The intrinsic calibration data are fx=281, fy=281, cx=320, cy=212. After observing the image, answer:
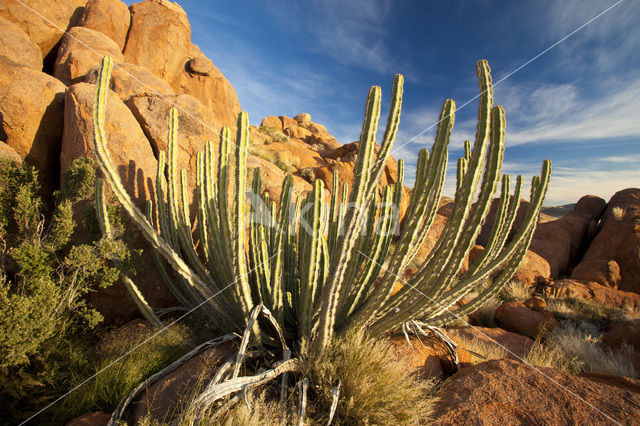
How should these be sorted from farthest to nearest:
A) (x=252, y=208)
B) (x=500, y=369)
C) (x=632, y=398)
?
(x=252, y=208)
(x=500, y=369)
(x=632, y=398)

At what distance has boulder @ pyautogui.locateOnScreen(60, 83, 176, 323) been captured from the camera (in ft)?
13.3

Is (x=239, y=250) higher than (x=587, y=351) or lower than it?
higher

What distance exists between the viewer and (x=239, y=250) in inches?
103

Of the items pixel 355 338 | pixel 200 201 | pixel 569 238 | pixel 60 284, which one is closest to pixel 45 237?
pixel 60 284

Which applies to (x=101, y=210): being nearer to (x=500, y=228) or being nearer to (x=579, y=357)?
(x=500, y=228)

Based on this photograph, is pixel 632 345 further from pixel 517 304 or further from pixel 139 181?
pixel 139 181

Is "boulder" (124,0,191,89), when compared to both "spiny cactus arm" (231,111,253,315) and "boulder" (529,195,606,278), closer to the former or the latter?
"spiny cactus arm" (231,111,253,315)

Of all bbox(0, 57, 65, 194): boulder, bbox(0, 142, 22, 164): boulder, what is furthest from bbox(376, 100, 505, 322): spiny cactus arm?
bbox(0, 57, 65, 194): boulder

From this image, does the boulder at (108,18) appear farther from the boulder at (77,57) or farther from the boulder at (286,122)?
the boulder at (286,122)

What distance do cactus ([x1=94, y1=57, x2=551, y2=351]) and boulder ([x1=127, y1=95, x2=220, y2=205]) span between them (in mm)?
1258

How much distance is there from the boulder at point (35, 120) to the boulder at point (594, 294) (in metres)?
11.8

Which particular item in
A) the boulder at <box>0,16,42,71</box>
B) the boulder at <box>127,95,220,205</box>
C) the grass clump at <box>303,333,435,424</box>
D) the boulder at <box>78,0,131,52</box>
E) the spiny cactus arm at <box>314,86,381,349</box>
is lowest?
the grass clump at <box>303,333,435,424</box>

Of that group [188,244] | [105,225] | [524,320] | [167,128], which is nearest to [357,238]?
[188,244]

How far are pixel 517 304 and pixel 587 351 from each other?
190 centimetres
